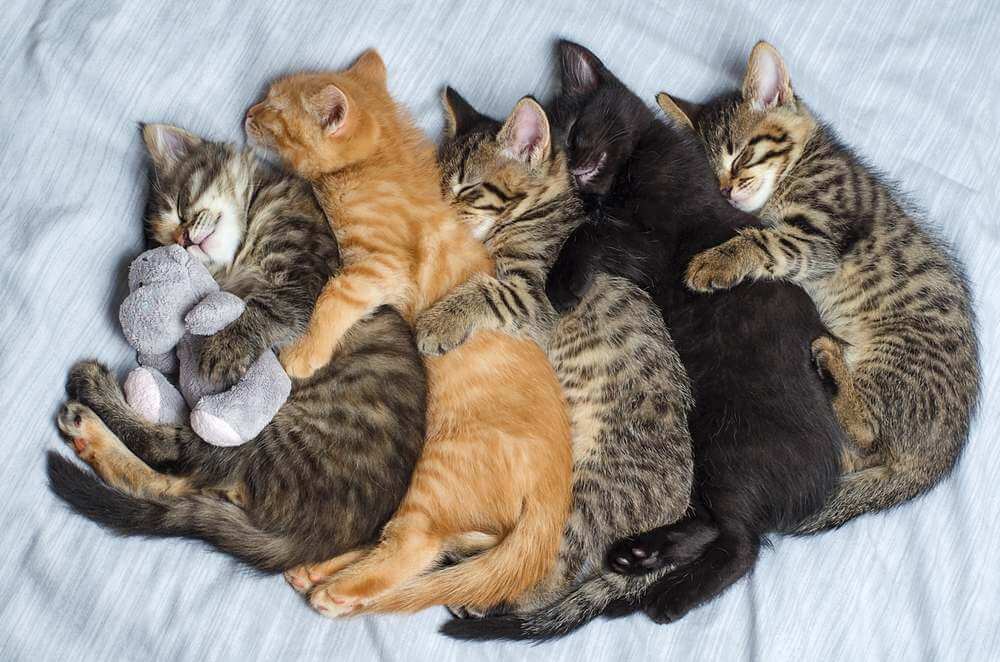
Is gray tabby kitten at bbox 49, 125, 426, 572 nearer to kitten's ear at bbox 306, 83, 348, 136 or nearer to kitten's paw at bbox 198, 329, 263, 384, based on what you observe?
kitten's paw at bbox 198, 329, 263, 384

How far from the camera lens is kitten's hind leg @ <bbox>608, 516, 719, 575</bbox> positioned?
1.75 m

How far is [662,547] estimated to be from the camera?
175cm

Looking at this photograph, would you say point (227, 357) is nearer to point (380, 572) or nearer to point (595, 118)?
point (380, 572)

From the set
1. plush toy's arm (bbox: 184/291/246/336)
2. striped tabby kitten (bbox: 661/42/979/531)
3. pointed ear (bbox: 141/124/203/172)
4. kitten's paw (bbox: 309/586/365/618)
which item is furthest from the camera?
striped tabby kitten (bbox: 661/42/979/531)

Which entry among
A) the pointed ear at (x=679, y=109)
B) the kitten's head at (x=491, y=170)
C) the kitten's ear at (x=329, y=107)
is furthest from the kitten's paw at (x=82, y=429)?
the pointed ear at (x=679, y=109)

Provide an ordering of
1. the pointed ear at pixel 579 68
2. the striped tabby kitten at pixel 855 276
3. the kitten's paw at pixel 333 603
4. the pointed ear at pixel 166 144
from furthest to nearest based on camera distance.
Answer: the pointed ear at pixel 579 68 < the striped tabby kitten at pixel 855 276 < the pointed ear at pixel 166 144 < the kitten's paw at pixel 333 603

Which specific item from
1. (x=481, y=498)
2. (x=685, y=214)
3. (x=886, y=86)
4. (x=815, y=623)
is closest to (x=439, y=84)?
(x=685, y=214)

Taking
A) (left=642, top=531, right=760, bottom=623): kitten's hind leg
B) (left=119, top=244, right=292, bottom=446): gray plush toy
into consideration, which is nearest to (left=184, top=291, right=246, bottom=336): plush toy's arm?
(left=119, top=244, right=292, bottom=446): gray plush toy

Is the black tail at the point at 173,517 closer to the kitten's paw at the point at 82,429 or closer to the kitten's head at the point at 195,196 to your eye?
the kitten's paw at the point at 82,429

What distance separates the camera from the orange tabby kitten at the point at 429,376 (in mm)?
1723

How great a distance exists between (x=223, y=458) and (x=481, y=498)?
0.54 metres

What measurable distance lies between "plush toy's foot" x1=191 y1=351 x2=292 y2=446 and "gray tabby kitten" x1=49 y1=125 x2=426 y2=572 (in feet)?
0.16

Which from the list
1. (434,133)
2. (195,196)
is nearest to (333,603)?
(195,196)

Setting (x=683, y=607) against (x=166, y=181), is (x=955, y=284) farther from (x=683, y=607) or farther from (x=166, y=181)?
(x=166, y=181)
